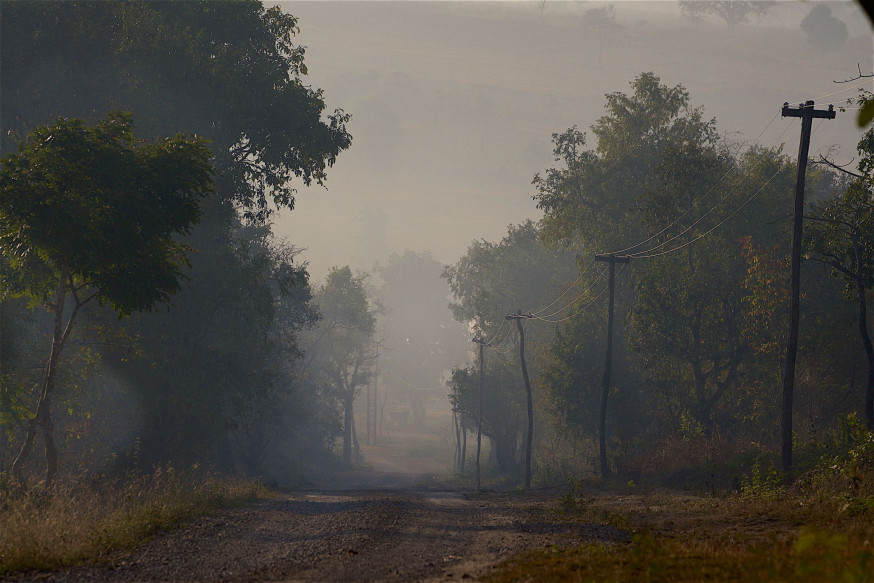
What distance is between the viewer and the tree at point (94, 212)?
48.5 feet

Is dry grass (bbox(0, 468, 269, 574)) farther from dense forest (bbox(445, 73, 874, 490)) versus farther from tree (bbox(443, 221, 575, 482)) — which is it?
tree (bbox(443, 221, 575, 482))

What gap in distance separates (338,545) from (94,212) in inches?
325

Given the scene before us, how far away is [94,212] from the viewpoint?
15.3 m

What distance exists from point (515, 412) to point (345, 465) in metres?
26.2

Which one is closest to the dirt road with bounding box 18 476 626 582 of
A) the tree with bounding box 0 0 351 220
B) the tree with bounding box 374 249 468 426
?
the tree with bounding box 0 0 351 220

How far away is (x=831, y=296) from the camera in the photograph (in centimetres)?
3706

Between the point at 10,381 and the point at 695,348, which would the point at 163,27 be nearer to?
the point at 10,381

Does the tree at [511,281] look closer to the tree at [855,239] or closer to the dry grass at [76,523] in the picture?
the tree at [855,239]

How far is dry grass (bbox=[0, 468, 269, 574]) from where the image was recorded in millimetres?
10289

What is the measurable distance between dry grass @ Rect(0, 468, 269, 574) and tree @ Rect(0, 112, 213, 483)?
→ 2068mm

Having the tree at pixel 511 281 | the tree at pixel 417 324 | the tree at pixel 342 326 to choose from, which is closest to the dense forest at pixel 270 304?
the tree at pixel 511 281

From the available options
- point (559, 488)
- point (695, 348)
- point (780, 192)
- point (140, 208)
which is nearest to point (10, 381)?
point (140, 208)

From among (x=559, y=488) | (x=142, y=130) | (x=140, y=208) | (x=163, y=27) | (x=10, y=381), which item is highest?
(x=163, y=27)

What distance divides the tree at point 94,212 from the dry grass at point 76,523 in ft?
6.78
